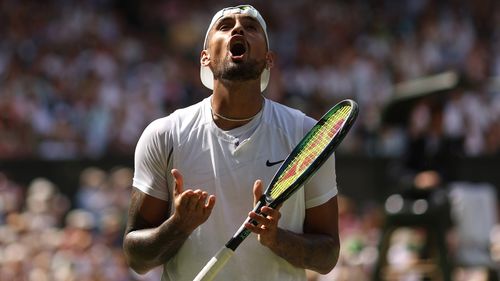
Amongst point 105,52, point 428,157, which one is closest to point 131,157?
point 105,52

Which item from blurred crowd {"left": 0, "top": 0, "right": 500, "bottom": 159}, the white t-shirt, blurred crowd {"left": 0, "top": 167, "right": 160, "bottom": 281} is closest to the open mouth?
the white t-shirt

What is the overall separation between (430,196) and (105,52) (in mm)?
9353

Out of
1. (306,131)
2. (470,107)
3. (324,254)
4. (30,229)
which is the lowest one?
(30,229)

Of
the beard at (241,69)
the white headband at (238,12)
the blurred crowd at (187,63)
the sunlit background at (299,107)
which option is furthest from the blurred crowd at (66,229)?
the beard at (241,69)

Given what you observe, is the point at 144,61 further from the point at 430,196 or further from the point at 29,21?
the point at 430,196

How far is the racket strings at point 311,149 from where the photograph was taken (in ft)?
15.0

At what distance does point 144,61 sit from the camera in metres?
17.4

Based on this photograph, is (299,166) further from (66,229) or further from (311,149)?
(66,229)

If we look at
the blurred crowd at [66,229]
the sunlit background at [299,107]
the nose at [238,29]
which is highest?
the nose at [238,29]

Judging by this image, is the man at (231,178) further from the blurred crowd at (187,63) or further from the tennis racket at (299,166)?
the blurred crowd at (187,63)

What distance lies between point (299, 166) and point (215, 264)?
19.7 inches

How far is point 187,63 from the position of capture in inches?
681

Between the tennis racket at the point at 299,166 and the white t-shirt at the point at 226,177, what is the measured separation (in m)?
0.10

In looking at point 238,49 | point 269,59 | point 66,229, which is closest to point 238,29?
point 238,49
